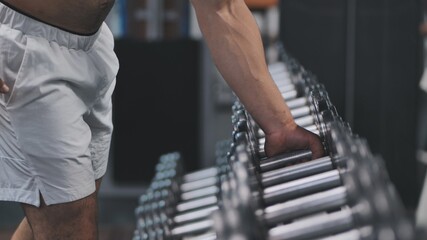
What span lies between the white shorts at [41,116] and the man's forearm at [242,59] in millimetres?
302

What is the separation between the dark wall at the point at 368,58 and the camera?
366 cm

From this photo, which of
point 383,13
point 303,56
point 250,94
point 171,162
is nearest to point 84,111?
point 250,94

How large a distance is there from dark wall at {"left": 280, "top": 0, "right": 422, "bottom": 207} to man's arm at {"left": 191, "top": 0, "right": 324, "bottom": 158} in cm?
189

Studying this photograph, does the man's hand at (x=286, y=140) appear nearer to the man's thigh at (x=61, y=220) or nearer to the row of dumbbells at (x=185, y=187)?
the row of dumbbells at (x=185, y=187)

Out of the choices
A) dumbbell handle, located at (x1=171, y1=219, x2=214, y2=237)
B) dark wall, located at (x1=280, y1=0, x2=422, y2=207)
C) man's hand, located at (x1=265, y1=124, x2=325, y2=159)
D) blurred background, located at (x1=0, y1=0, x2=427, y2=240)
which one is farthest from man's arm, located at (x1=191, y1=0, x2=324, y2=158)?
blurred background, located at (x1=0, y1=0, x2=427, y2=240)

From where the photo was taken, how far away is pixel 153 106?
531 centimetres

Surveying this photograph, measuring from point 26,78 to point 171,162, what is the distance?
1236 mm

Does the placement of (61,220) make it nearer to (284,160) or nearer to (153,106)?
(284,160)

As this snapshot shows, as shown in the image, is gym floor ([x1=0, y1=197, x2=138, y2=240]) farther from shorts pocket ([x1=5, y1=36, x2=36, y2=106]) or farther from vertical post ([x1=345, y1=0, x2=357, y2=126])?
shorts pocket ([x1=5, y1=36, x2=36, y2=106])

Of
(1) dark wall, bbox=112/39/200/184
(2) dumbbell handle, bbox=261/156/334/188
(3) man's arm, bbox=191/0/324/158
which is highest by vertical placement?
(1) dark wall, bbox=112/39/200/184

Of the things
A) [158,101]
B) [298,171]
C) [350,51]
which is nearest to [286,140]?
[298,171]

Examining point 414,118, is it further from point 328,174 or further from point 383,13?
point 328,174

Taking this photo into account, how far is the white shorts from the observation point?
182 cm

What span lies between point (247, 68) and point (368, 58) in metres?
2.15
